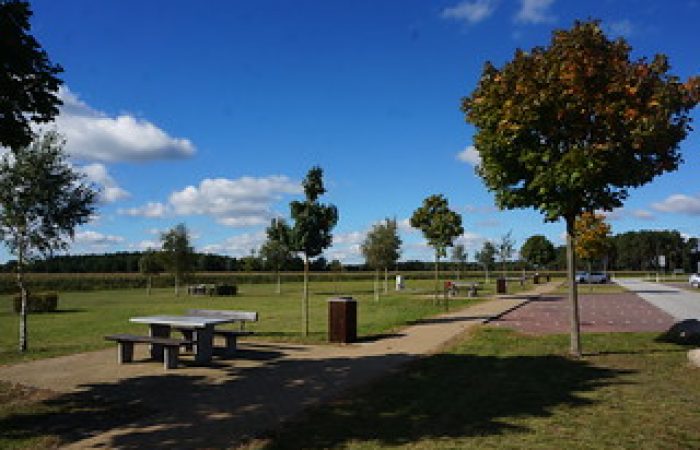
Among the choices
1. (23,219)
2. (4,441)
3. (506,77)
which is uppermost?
(506,77)

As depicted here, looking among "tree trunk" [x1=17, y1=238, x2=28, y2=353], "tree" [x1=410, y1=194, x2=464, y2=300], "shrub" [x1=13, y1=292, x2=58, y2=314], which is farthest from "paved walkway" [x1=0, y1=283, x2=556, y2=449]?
"shrub" [x1=13, y1=292, x2=58, y2=314]

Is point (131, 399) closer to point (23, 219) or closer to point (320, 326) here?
point (23, 219)

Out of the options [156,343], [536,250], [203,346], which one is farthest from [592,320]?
[536,250]

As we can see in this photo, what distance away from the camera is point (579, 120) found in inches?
416

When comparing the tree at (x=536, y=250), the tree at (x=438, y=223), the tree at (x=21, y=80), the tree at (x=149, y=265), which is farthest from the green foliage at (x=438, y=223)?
the tree at (x=536, y=250)

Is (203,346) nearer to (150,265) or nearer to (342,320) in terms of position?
(342,320)

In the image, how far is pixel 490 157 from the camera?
37.0 ft

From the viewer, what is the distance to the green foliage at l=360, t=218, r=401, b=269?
3753 cm

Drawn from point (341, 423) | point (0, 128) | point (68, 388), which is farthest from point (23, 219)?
point (341, 423)

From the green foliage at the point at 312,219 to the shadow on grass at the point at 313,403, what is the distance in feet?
16.2

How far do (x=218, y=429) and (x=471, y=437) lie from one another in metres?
2.73

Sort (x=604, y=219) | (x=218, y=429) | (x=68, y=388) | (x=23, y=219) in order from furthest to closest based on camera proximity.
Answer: (x=604, y=219)
(x=23, y=219)
(x=68, y=388)
(x=218, y=429)

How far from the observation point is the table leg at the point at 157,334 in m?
11.4

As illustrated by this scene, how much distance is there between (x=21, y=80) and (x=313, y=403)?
530 centimetres
